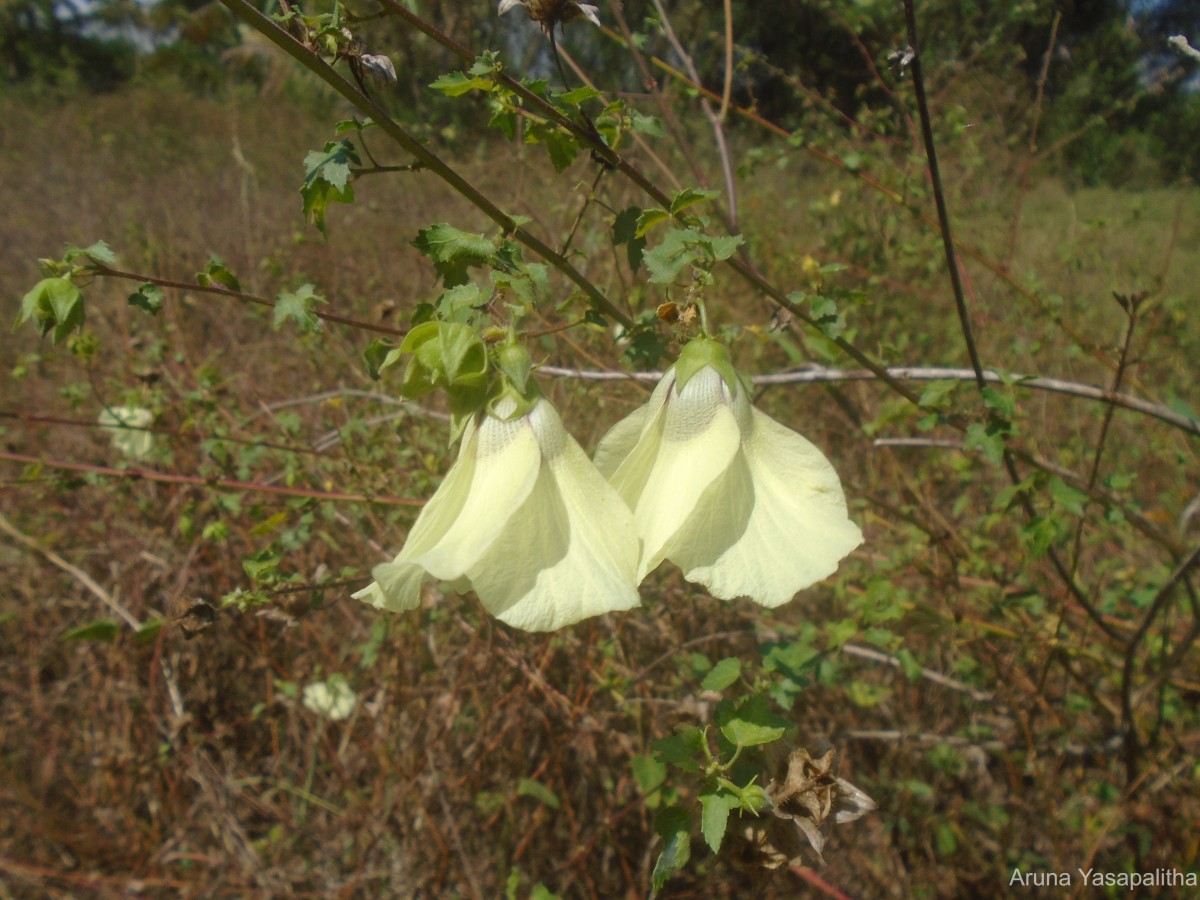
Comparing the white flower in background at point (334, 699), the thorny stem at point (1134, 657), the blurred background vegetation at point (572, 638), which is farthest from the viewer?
the white flower in background at point (334, 699)

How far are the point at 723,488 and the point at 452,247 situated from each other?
0.41 m

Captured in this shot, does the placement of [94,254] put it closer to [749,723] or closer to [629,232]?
[629,232]

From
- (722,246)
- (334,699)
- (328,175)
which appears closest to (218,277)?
(328,175)

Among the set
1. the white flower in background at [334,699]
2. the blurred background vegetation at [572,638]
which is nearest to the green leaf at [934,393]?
the blurred background vegetation at [572,638]

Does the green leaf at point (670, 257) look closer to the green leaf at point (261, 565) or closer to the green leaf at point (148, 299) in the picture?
the green leaf at point (148, 299)

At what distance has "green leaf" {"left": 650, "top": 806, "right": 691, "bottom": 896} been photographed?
2.63 feet

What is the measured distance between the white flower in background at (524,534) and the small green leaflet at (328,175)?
0.31 meters

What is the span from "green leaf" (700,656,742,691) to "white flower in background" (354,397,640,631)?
0.46 metres

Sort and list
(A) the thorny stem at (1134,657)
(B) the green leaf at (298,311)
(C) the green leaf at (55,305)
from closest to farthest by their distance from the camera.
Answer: (C) the green leaf at (55,305) < (B) the green leaf at (298,311) < (A) the thorny stem at (1134,657)

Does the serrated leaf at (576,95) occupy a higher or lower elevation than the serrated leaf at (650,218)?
higher

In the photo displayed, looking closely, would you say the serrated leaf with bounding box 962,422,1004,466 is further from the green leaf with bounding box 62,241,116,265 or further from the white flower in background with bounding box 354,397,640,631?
the green leaf with bounding box 62,241,116,265

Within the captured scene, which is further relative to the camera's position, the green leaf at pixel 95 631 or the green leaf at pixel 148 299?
the green leaf at pixel 95 631

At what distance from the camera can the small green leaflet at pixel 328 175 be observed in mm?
744

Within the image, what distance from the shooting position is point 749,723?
81 cm
